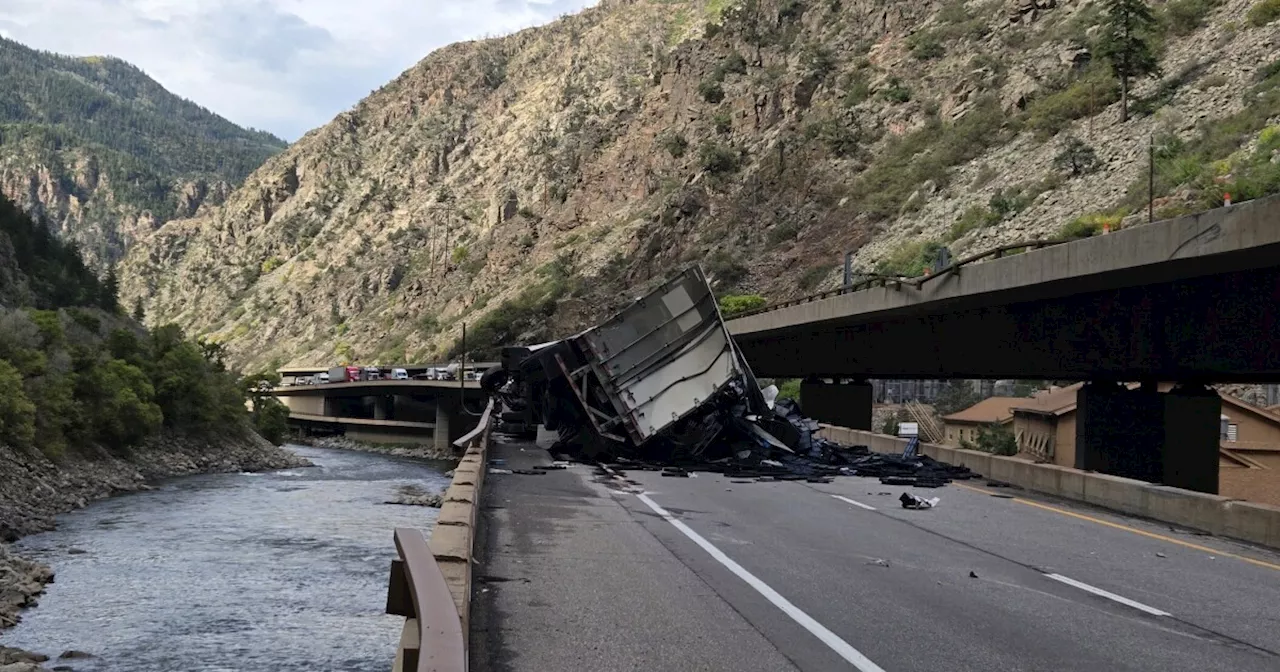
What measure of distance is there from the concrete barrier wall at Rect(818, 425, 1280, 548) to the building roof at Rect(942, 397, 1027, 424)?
31.3 metres

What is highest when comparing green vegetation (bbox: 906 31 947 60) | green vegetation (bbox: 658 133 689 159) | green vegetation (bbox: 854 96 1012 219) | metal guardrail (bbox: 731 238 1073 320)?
green vegetation (bbox: 906 31 947 60)

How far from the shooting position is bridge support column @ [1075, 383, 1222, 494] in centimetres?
2059

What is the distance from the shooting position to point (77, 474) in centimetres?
4803

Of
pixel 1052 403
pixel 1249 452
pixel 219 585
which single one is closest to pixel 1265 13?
pixel 1052 403

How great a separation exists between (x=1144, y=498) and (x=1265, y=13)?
46670 millimetres

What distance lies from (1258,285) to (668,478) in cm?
980

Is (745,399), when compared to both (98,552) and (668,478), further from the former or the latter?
(98,552)

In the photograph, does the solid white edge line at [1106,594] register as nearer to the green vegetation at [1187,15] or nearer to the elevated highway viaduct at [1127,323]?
the elevated highway viaduct at [1127,323]

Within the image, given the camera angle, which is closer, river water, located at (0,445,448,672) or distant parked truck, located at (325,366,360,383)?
river water, located at (0,445,448,672)

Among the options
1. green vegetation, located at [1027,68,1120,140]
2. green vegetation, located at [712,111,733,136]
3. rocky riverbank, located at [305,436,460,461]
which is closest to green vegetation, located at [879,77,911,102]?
green vegetation, located at [712,111,733,136]

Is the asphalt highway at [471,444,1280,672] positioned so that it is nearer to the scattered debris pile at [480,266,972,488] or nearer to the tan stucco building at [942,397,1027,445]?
the scattered debris pile at [480,266,972,488]

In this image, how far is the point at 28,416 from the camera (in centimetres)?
4562

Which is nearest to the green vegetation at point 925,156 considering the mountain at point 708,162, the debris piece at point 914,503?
the mountain at point 708,162

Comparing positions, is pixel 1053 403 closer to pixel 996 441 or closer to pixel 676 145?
pixel 996 441
